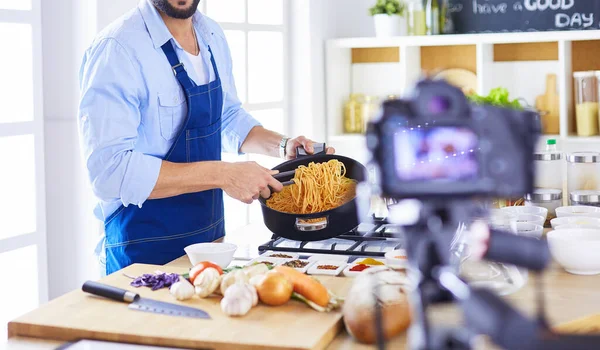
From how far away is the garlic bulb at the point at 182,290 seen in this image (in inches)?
64.5

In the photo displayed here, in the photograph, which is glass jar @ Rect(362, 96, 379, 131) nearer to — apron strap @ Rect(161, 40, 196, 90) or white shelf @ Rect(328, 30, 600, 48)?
white shelf @ Rect(328, 30, 600, 48)

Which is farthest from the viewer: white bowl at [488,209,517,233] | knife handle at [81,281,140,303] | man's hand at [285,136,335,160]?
man's hand at [285,136,335,160]

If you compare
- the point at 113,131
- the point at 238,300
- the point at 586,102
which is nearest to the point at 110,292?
the point at 238,300

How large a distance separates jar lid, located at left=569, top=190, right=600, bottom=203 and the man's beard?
1.37 metres

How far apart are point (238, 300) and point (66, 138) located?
1443mm

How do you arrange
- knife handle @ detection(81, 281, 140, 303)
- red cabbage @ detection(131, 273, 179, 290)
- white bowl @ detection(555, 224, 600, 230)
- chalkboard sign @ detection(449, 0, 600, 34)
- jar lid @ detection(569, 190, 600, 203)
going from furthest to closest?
chalkboard sign @ detection(449, 0, 600, 34), jar lid @ detection(569, 190, 600, 203), white bowl @ detection(555, 224, 600, 230), red cabbage @ detection(131, 273, 179, 290), knife handle @ detection(81, 281, 140, 303)

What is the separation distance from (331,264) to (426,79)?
117 cm

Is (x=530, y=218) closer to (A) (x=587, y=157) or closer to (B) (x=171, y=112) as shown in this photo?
(A) (x=587, y=157)

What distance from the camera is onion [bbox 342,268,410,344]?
1381mm

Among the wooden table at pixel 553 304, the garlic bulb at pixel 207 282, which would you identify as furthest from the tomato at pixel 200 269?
the wooden table at pixel 553 304

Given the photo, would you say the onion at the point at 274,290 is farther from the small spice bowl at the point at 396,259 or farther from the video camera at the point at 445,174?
the video camera at the point at 445,174

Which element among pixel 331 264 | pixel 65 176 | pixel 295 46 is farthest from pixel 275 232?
pixel 295 46

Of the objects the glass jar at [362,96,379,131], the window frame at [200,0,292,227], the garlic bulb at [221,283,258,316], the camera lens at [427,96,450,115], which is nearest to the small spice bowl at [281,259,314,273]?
the garlic bulb at [221,283,258,316]

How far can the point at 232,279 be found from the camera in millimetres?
1653
